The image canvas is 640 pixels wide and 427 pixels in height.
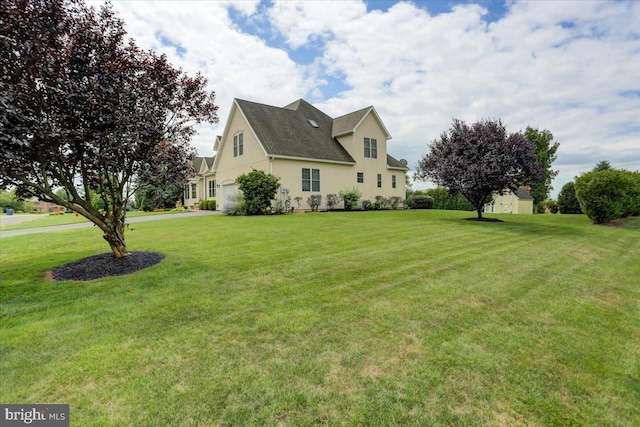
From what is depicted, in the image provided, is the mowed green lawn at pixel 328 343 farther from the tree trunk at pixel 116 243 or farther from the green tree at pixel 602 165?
the green tree at pixel 602 165

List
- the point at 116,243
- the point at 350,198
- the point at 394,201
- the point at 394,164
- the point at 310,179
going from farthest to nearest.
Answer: the point at 394,164
the point at 394,201
the point at 350,198
the point at 310,179
the point at 116,243

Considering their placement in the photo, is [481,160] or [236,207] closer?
[481,160]

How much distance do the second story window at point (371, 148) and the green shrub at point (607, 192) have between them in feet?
44.0

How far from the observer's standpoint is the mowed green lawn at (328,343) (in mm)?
2145

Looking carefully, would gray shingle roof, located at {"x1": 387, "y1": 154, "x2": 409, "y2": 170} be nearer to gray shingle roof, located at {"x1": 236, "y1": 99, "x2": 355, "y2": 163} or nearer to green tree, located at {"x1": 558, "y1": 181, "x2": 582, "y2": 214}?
gray shingle roof, located at {"x1": 236, "y1": 99, "x2": 355, "y2": 163}

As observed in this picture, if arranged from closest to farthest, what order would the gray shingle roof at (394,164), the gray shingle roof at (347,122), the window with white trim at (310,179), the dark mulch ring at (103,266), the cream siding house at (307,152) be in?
1. the dark mulch ring at (103,266)
2. the cream siding house at (307,152)
3. the window with white trim at (310,179)
4. the gray shingle roof at (347,122)
5. the gray shingle roof at (394,164)

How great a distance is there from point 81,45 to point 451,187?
15.3 m

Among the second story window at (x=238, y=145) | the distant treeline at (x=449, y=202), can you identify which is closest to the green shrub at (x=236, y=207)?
the second story window at (x=238, y=145)

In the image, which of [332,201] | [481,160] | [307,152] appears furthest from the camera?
[332,201]

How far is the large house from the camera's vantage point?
63.8ft

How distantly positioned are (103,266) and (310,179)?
15.6 metres

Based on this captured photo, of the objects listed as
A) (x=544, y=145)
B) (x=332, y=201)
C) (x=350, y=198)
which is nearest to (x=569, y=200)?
(x=544, y=145)

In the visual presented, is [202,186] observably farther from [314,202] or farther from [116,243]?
[116,243]

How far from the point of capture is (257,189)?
56.1 feet
